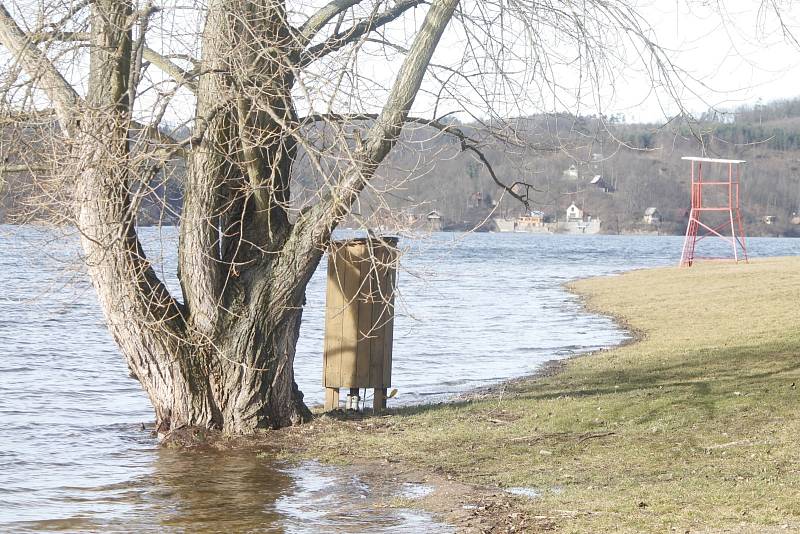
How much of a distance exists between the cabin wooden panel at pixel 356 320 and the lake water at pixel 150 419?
40 centimetres

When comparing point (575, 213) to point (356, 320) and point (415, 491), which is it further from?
point (415, 491)

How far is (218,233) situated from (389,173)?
173 cm

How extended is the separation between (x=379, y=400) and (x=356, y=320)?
99 cm

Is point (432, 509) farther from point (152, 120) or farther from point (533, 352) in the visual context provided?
point (533, 352)

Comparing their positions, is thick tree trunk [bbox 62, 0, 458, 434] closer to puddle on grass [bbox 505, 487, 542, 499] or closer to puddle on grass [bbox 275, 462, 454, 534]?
puddle on grass [bbox 275, 462, 454, 534]

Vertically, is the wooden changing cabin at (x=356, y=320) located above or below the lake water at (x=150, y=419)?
above

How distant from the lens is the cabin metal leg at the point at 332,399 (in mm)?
10164

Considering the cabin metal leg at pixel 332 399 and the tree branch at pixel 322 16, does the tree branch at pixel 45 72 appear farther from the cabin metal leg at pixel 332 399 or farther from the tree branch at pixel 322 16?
the cabin metal leg at pixel 332 399

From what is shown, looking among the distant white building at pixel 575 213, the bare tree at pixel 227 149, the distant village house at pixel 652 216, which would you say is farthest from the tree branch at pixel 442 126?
the distant white building at pixel 575 213

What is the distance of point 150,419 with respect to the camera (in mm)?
11242

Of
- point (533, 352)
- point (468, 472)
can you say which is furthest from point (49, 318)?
point (468, 472)

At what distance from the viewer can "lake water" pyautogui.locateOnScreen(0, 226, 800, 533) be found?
688 cm

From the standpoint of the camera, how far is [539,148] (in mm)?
9484

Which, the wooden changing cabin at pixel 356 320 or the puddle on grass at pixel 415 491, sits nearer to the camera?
the puddle on grass at pixel 415 491
